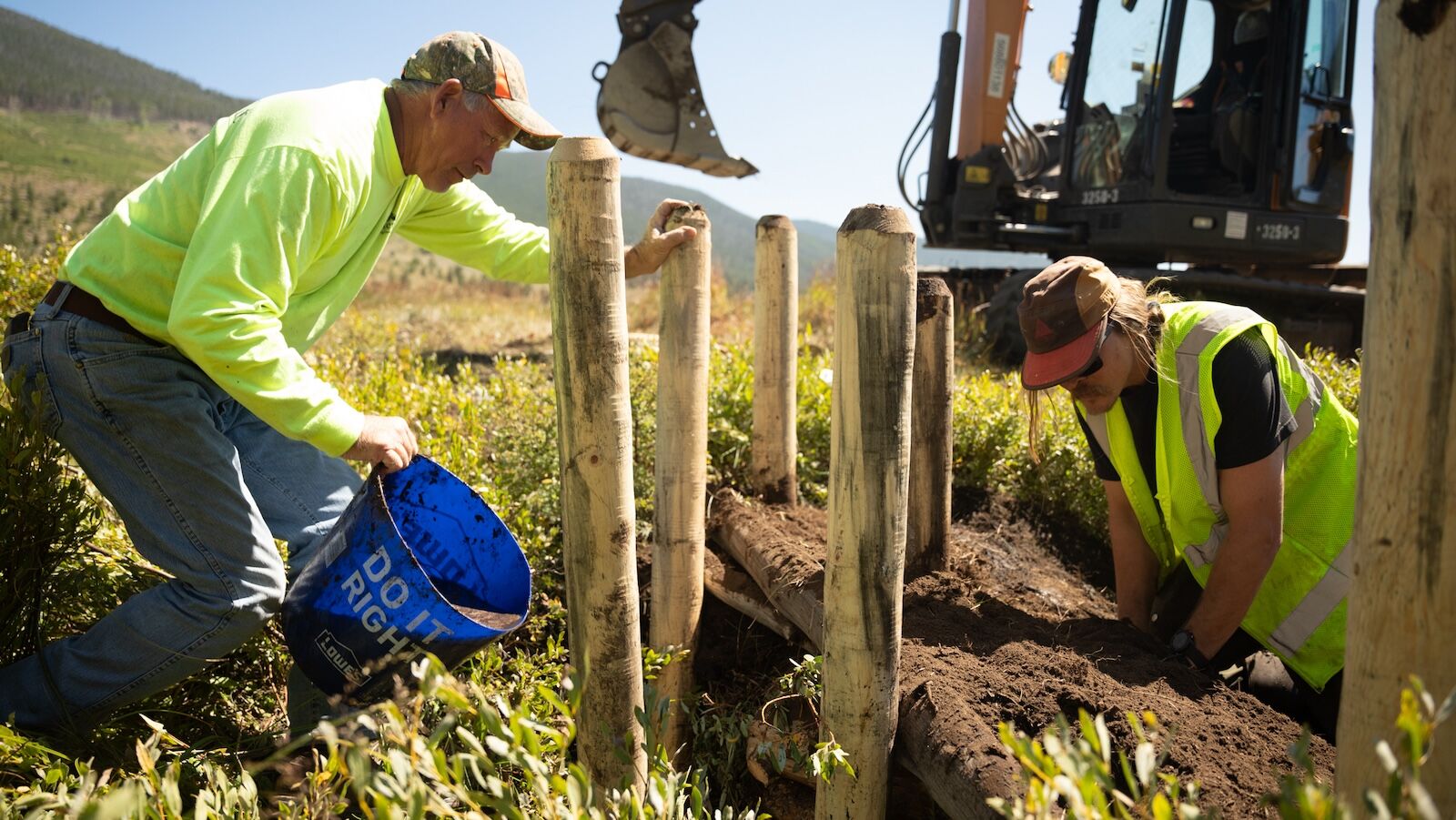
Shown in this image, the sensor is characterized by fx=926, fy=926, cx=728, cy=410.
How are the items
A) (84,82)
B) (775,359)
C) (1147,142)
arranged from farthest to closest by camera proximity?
(84,82), (1147,142), (775,359)

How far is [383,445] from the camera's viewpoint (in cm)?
209

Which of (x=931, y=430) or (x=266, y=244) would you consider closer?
(x=266, y=244)

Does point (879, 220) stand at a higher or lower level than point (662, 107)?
lower

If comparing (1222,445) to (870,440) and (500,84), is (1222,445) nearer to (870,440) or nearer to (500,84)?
(870,440)

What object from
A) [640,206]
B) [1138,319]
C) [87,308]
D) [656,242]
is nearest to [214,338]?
[87,308]

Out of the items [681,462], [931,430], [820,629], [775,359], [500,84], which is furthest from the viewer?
[775,359]

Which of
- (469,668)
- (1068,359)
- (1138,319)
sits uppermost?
(1138,319)

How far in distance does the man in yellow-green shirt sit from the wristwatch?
209 cm

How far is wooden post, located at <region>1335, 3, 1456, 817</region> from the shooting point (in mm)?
1132

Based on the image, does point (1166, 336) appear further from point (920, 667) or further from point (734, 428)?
point (734, 428)

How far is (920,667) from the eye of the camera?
91.0 inches

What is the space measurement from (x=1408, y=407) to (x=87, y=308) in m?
2.59

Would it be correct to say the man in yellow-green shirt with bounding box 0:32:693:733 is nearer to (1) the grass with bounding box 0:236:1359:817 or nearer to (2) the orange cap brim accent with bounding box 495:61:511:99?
(2) the orange cap brim accent with bounding box 495:61:511:99

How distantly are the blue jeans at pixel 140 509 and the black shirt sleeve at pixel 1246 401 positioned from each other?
2464mm
